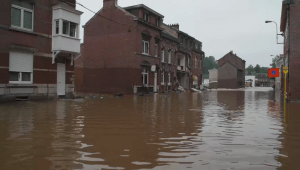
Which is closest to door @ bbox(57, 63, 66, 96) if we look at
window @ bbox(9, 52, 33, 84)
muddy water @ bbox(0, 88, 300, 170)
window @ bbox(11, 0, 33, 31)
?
window @ bbox(9, 52, 33, 84)

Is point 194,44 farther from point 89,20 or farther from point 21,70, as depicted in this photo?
point 21,70

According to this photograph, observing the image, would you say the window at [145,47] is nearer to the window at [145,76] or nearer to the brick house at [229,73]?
the window at [145,76]

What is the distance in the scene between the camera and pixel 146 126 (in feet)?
24.7

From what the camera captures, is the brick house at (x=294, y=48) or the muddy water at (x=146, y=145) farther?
the brick house at (x=294, y=48)

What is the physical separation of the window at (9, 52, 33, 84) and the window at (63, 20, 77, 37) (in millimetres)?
3357

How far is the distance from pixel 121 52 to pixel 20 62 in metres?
14.1

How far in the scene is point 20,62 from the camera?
16.2 metres

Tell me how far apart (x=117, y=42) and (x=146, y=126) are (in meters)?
23.1

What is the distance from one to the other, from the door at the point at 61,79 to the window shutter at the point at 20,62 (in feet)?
8.20

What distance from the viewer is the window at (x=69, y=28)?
19.0 metres

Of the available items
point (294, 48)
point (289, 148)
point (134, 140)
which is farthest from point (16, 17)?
point (294, 48)

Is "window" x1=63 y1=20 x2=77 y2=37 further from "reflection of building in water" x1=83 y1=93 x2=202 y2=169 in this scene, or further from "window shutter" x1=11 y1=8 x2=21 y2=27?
"reflection of building in water" x1=83 y1=93 x2=202 y2=169

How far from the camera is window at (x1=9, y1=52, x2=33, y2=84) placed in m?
15.8

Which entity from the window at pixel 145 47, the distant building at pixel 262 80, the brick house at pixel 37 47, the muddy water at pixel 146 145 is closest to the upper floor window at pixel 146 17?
the window at pixel 145 47
